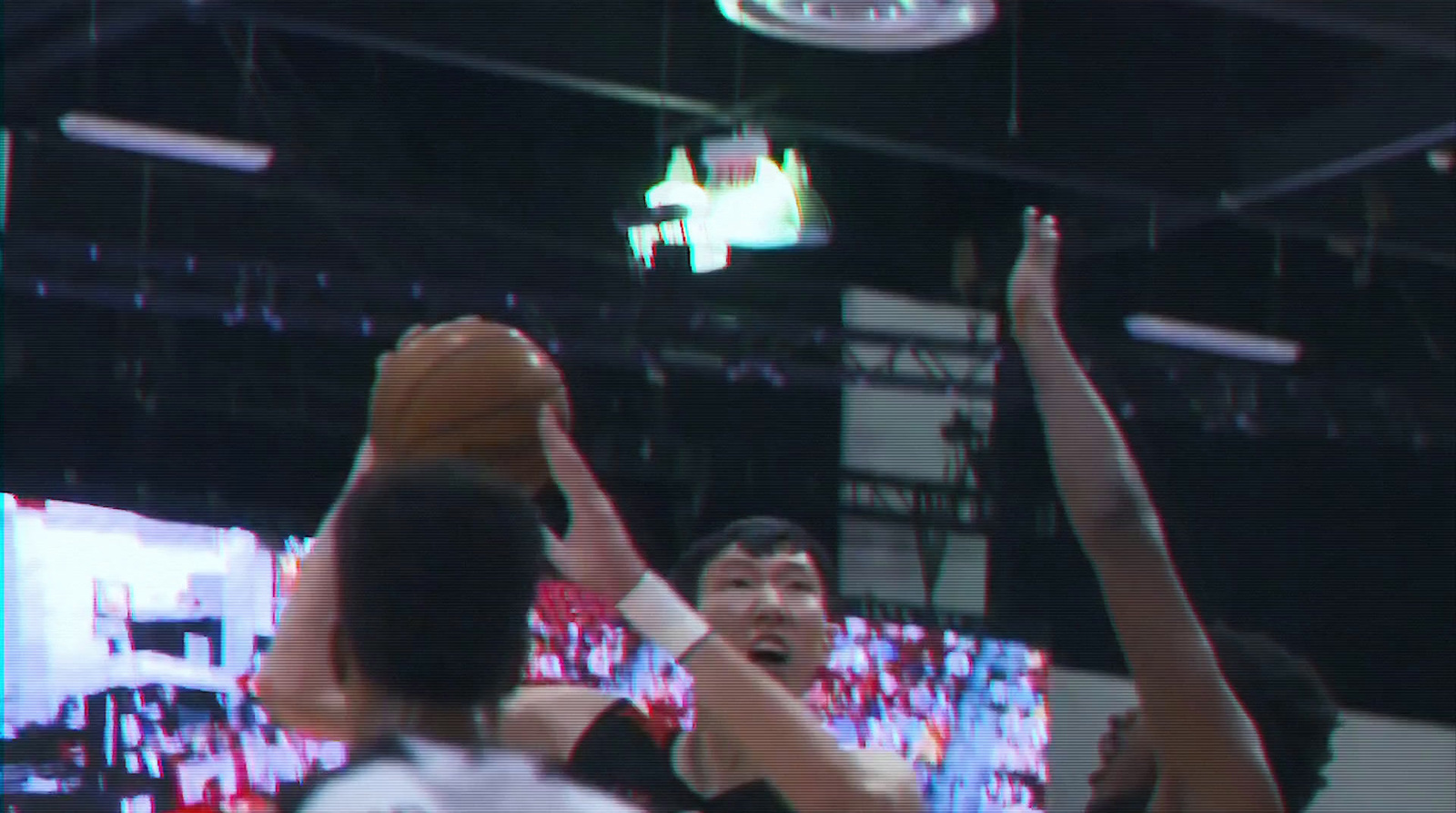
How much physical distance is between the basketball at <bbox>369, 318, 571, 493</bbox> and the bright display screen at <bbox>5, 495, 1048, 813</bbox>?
195 centimetres

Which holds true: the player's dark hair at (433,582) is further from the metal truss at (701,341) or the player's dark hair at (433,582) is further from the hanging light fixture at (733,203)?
the metal truss at (701,341)

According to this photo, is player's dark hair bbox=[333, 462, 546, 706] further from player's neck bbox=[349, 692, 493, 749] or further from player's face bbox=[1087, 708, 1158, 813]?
player's face bbox=[1087, 708, 1158, 813]

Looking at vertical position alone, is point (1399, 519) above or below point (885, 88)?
below

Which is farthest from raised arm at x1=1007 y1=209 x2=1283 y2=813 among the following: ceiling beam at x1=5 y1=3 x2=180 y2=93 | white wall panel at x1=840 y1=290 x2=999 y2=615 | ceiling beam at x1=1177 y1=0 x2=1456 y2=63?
white wall panel at x1=840 y1=290 x2=999 y2=615

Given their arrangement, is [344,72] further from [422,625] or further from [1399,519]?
[422,625]

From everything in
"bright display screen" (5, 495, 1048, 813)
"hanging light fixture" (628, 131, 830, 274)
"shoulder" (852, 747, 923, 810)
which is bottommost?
"bright display screen" (5, 495, 1048, 813)

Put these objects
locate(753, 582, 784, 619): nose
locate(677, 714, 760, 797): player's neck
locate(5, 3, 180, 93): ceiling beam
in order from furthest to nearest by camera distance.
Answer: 1. locate(5, 3, 180, 93): ceiling beam
2. locate(753, 582, 784, 619): nose
3. locate(677, 714, 760, 797): player's neck

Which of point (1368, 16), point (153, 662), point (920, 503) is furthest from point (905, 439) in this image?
point (153, 662)

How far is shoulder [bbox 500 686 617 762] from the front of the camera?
130 centimetres

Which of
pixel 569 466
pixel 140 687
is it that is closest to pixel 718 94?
pixel 140 687

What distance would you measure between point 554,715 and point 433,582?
0.52 m

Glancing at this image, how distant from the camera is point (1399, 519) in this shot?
6746mm

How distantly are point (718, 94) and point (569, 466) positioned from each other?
435 cm

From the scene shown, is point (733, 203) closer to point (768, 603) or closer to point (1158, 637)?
point (768, 603)
